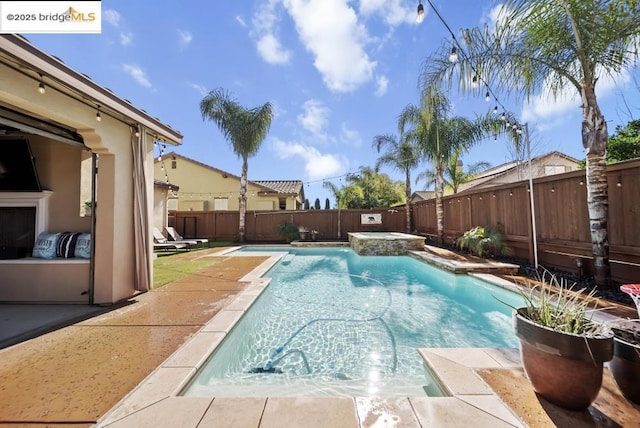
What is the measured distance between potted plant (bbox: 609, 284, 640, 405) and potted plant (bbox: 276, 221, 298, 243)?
13652mm

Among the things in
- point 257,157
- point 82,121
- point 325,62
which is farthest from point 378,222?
point 82,121

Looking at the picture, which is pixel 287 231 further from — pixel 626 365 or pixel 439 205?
pixel 626 365

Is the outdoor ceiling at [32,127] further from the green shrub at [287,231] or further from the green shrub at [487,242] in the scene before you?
the green shrub at [287,231]

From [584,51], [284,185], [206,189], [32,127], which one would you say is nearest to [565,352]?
[584,51]

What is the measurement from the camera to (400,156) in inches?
566

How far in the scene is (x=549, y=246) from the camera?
6230mm

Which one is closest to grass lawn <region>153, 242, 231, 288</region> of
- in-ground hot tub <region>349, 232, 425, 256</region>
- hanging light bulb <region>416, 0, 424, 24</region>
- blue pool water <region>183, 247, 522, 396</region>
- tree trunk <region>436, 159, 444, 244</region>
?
blue pool water <region>183, 247, 522, 396</region>

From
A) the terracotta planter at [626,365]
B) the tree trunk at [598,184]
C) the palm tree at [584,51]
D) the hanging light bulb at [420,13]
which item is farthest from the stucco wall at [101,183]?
the tree trunk at [598,184]

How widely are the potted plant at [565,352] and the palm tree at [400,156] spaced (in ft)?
41.9

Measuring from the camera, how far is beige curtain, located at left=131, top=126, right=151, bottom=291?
14.8ft

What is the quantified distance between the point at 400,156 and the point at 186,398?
14210 millimetres

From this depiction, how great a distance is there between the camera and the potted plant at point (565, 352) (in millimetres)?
1680

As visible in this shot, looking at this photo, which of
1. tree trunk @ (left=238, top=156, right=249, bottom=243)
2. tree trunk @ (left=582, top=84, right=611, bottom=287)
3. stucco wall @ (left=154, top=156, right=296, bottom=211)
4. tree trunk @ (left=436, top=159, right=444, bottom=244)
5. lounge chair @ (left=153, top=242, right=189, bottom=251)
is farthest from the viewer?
stucco wall @ (left=154, top=156, right=296, bottom=211)

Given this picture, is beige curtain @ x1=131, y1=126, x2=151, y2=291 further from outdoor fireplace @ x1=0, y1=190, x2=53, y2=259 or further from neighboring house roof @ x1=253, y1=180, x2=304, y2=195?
neighboring house roof @ x1=253, y1=180, x2=304, y2=195
